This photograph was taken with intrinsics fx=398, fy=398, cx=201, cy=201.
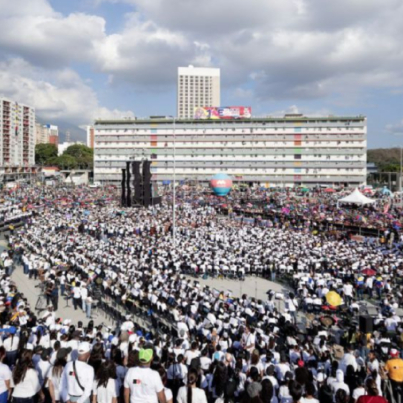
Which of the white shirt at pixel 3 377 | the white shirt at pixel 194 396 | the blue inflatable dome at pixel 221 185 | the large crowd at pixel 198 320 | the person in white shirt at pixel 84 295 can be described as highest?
the blue inflatable dome at pixel 221 185

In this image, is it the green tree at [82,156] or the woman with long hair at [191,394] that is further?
the green tree at [82,156]

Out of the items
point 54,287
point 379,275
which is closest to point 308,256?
point 379,275

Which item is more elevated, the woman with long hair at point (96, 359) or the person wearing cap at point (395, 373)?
the woman with long hair at point (96, 359)

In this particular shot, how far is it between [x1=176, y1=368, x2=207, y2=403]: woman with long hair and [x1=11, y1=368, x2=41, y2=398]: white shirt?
7.05 ft

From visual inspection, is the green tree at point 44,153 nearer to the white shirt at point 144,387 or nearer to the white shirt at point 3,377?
the white shirt at point 3,377

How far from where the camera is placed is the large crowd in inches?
238

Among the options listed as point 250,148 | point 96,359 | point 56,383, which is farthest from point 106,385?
point 250,148

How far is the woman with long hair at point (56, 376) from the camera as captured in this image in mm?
6035

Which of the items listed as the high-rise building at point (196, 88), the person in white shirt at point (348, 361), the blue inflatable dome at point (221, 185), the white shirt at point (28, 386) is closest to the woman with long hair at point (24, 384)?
the white shirt at point (28, 386)

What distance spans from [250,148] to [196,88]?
113 meters

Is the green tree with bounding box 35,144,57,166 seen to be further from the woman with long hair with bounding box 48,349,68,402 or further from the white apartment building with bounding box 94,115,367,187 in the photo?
the woman with long hair with bounding box 48,349,68,402

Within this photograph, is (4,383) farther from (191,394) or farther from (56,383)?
(191,394)

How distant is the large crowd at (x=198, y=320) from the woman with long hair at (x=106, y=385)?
15 millimetres

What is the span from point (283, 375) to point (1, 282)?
1164cm
